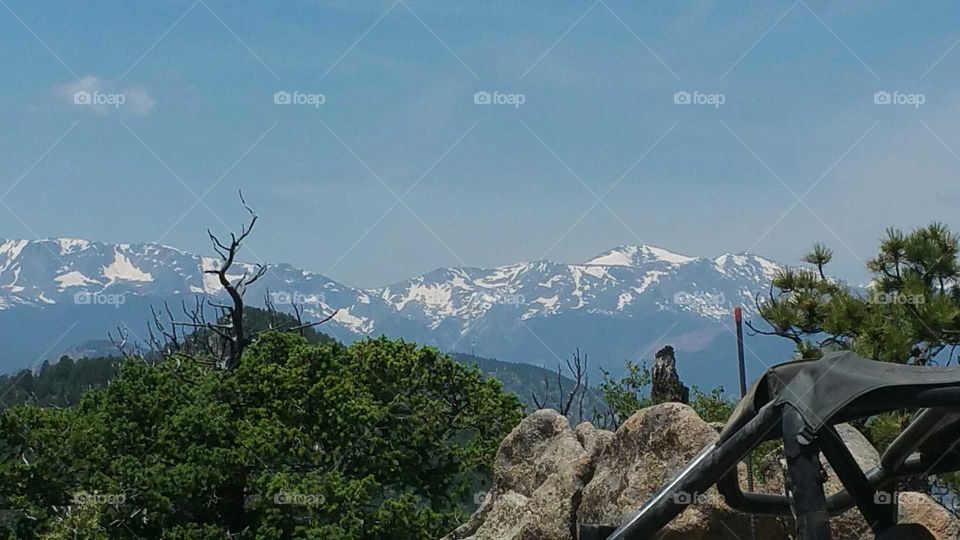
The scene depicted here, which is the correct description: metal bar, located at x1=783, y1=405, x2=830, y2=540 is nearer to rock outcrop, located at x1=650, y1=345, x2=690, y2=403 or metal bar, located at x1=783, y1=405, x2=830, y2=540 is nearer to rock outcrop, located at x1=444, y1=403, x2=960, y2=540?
rock outcrop, located at x1=444, y1=403, x2=960, y2=540

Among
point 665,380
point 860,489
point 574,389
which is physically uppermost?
point 574,389

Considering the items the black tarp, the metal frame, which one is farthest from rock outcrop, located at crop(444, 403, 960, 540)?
the black tarp

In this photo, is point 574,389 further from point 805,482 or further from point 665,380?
point 805,482

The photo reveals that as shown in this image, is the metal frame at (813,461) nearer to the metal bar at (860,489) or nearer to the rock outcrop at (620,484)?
the metal bar at (860,489)

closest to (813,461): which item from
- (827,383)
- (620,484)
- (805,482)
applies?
(805,482)

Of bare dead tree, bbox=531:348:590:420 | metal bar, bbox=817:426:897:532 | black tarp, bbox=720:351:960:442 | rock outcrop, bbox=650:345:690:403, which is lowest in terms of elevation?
metal bar, bbox=817:426:897:532

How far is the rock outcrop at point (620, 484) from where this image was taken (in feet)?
29.0

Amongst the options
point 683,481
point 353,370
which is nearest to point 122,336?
point 353,370

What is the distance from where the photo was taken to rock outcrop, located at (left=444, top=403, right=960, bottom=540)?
29.0 feet

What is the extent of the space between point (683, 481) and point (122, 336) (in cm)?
2761

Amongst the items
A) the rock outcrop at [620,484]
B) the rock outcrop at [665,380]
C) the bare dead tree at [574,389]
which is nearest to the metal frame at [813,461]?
the rock outcrop at [620,484]

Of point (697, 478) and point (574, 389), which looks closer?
point (697, 478)

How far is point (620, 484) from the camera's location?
9.93 meters

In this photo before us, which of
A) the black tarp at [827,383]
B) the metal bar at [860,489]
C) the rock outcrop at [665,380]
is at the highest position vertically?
the rock outcrop at [665,380]
